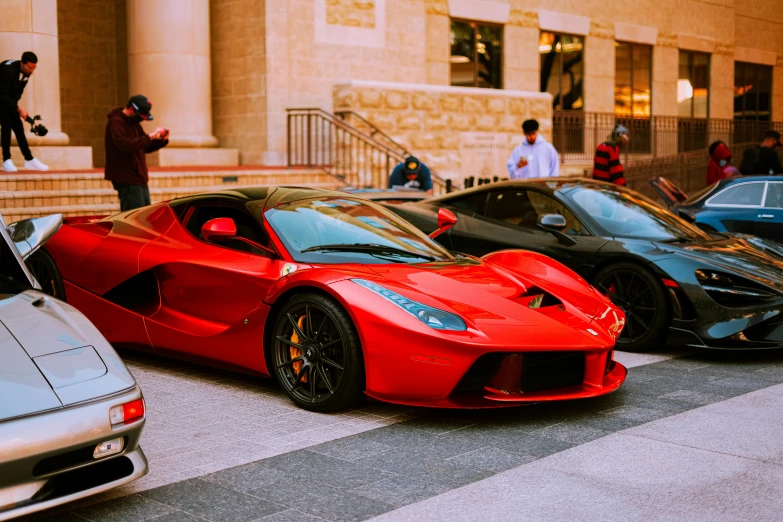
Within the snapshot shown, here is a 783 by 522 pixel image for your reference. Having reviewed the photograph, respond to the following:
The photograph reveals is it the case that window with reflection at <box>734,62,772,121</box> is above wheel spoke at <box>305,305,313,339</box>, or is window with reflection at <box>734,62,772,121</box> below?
above

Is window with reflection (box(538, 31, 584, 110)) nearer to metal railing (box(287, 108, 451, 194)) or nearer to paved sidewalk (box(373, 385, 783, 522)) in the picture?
metal railing (box(287, 108, 451, 194))

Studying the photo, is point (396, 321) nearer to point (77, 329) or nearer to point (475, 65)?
point (77, 329)

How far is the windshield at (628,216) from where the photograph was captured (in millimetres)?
8469

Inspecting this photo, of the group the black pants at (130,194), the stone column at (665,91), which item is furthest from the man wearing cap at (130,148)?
the stone column at (665,91)

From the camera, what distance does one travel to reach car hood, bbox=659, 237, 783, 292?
25.0ft

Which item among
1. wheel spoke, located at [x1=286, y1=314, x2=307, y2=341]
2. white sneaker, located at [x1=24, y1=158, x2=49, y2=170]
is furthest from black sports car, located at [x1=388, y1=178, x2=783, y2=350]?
white sneaker, located at [x1=24, y1=158, x2=49, y2=170]

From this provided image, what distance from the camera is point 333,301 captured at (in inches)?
225

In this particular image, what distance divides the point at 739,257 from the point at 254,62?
12.0 m

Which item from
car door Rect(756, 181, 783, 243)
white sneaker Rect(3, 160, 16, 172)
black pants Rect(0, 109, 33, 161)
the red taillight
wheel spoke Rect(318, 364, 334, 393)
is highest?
black pants Rect(0, 109, 33, 161)

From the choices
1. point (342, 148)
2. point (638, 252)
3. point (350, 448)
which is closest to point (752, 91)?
point (342, 148)

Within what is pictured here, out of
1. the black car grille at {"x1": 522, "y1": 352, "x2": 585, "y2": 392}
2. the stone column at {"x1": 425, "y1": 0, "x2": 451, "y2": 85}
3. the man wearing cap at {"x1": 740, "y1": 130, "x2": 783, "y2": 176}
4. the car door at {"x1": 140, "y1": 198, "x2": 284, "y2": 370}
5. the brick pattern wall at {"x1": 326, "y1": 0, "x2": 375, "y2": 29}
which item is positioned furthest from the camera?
the stone column at {"x1": 425, "y1": 0, "x2": 451, "y2": 85}

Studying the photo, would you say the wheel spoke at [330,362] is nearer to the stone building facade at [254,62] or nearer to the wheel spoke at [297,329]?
the wheel spoke at [297,329]

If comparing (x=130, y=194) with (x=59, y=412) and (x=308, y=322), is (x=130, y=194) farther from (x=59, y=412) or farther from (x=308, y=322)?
(x=59, y=412)

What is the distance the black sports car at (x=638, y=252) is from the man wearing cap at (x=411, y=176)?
11.3 ft
